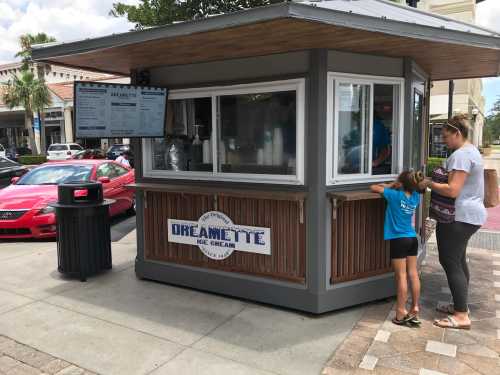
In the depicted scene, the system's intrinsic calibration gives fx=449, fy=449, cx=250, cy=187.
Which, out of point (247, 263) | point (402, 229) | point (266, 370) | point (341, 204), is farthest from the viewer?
point (247, 263)

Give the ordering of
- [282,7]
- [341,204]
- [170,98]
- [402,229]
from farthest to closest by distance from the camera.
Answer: [170,98]
[341,204]
[402,229]
[282,7]

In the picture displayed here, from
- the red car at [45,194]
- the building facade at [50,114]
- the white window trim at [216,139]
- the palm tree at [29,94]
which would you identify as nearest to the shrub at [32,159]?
the building facade at [50,114]

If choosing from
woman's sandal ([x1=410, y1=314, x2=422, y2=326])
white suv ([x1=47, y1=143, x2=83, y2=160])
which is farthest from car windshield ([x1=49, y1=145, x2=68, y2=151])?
woman's sandal ([x1=410, y1=314, x2=422, y2=326])

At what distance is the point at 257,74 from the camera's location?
4.43 meters

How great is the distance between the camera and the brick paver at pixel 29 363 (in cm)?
335

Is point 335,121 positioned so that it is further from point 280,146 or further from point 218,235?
point 218,235

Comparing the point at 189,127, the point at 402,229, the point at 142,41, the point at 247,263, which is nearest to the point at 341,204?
the point at 402,229

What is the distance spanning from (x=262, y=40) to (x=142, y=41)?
992 millimetres

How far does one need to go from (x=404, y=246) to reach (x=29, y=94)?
109ft

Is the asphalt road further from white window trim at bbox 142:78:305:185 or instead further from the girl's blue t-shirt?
the girl's blue t-shirt

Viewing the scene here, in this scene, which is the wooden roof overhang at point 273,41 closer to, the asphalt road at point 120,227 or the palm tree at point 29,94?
the asphalt road at point 120,227

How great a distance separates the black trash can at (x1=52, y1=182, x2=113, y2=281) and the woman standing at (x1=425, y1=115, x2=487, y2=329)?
380cm

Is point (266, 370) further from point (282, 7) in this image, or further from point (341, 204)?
point (282, 7)

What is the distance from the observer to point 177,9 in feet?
46.0
